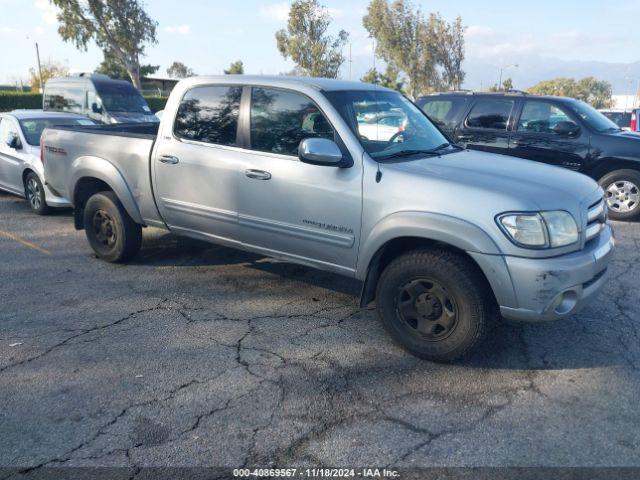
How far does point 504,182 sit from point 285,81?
6.39 feet

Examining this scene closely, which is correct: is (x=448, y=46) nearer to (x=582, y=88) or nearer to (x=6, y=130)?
(x=6, y=130)

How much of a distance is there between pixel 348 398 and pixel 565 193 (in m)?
1.94

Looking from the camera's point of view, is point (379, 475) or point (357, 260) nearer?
point (379, 475)

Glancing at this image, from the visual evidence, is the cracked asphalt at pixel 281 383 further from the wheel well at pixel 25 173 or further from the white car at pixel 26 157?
the wheel well at pixel 25 173

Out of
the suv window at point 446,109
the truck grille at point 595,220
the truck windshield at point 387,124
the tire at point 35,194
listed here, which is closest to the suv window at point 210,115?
the truck windshield at point 387,124

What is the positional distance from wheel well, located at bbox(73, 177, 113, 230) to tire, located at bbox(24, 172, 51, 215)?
2.31 meters

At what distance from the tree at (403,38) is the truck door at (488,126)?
28809 millimetres

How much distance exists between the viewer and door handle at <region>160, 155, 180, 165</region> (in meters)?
4.93

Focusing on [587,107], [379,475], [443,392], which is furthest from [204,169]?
[587,107]

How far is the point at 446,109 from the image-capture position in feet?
30.0

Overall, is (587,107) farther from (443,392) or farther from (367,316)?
(443,392)

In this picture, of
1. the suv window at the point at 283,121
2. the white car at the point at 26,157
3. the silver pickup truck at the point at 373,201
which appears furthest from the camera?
the white car at the point at 26,157

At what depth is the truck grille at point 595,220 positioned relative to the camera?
3771mm

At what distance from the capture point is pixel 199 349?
4027mm
